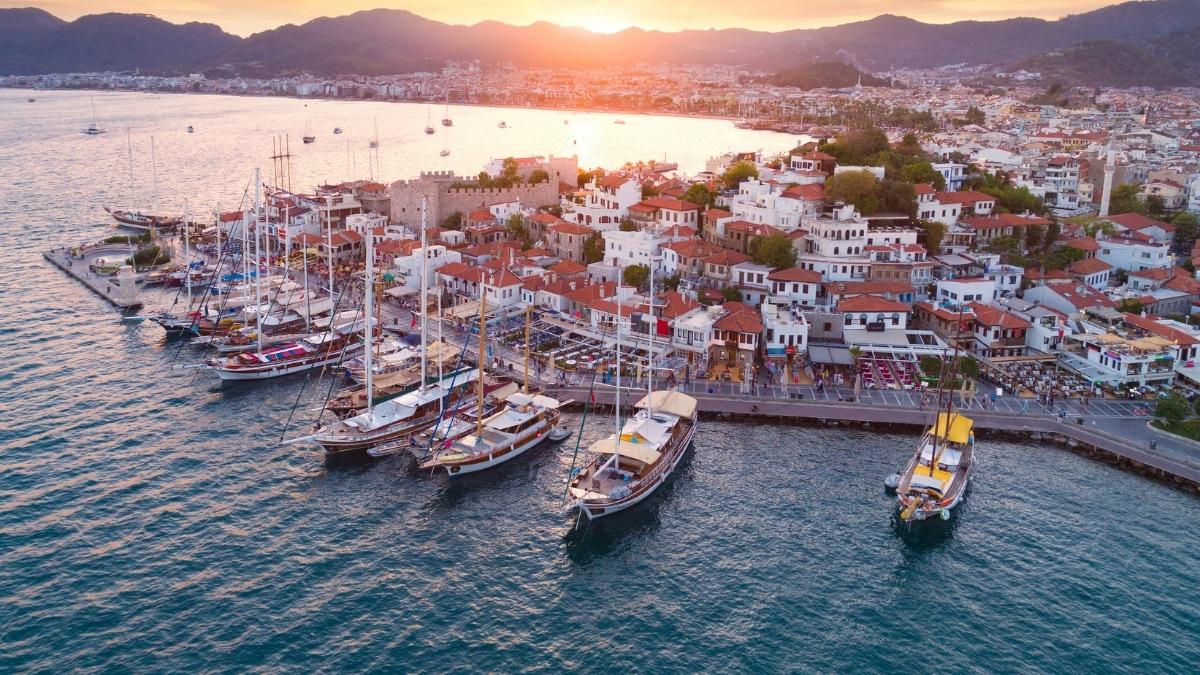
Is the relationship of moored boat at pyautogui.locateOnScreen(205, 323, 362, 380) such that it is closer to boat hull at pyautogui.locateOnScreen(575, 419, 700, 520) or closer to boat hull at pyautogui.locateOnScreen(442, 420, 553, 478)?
boat hull at pyautogui.locateOnScreen(442, 420, 553, 478)

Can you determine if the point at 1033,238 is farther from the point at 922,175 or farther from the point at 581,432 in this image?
the point at 581,432

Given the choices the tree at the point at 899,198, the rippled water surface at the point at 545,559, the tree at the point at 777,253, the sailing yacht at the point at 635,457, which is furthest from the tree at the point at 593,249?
the sailing yacht at the point at 635,457

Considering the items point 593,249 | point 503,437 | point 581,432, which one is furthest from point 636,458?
point 593,249

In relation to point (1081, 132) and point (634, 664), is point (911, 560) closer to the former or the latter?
point (634, 664)

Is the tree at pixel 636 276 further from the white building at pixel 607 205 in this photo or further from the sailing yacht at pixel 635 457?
the sailing yacht at pixel 635 457

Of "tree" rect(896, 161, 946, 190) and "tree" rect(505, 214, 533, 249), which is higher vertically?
"tree" rect(896, 161, 946, 190)

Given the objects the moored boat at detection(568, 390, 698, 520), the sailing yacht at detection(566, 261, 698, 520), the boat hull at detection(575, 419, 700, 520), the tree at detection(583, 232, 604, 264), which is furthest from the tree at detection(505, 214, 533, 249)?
the boat hull at detection(575, 419, 700, 520)
